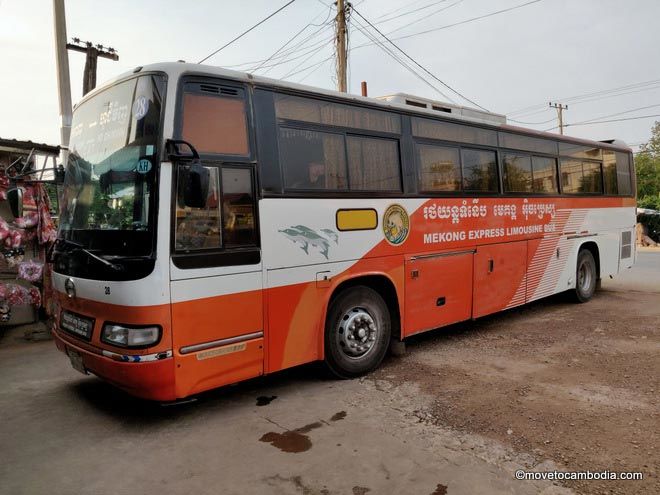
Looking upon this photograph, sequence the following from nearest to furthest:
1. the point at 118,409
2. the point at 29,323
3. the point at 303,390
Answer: the point at 118,409, the point at 303,390, the point at 29,323

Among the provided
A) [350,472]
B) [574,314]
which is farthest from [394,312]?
[574,314]

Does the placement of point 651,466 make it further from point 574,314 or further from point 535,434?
point 574,314

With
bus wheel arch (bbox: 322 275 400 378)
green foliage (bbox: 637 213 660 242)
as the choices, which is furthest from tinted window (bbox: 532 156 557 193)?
green foliage (bbox: 637 213 660 242)

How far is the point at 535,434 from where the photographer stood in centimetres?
378

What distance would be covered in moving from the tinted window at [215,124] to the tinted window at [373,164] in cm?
135

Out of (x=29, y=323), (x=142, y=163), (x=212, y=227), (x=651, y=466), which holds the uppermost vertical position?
(x=142, y=163)

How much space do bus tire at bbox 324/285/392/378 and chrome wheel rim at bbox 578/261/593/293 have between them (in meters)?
5.43

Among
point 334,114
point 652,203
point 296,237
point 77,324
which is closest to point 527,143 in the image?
point 334,114

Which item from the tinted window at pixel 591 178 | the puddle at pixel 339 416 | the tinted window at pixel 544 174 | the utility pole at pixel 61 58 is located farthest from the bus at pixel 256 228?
the utility pole at pixel 61 58

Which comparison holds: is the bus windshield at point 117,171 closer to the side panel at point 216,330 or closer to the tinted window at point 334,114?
the side panel at point 216,330

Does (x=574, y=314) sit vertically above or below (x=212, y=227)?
below

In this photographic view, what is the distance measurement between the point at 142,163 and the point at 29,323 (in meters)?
5.48

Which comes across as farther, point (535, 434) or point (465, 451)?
point (535, 434)

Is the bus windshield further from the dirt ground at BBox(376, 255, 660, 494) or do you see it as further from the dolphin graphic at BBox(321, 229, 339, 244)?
the dirt ground at BBox(376, 255, 660, 494)
